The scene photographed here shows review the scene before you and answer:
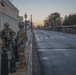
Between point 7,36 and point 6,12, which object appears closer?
point 7,36

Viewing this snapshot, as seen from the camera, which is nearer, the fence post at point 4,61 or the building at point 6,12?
the fence post at point 4,61

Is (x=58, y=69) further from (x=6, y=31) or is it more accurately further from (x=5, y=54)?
(x=5, y=54)

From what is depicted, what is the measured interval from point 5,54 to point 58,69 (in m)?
3.73

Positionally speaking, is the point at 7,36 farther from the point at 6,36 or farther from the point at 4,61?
the point at 4,61

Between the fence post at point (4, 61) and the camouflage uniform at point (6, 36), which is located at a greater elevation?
the camouflage uniform at point (6, 36)

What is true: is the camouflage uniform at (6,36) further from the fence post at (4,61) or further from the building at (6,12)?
the building at (6,12)

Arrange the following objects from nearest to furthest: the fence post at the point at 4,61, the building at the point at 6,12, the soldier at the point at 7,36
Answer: the fence post at the point at 4,61, the soldier at the point at 7,36, the building at the point at 6,12

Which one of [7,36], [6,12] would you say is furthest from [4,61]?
[6,12]

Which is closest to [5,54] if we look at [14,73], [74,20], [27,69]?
[14,73]

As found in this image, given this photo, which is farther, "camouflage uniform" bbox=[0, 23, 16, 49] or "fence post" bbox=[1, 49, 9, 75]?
"camouflage uniform" bbox=[0, 23, 16, 49]

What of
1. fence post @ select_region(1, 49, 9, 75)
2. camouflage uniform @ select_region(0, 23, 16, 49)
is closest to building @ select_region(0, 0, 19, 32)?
camouflage uniform @ select_region(0, 23, 16, 49)

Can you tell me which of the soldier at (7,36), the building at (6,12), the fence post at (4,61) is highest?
the building at (6,12)

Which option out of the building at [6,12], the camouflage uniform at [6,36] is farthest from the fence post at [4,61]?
the building at [6,12]

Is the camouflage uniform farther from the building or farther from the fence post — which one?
the building
